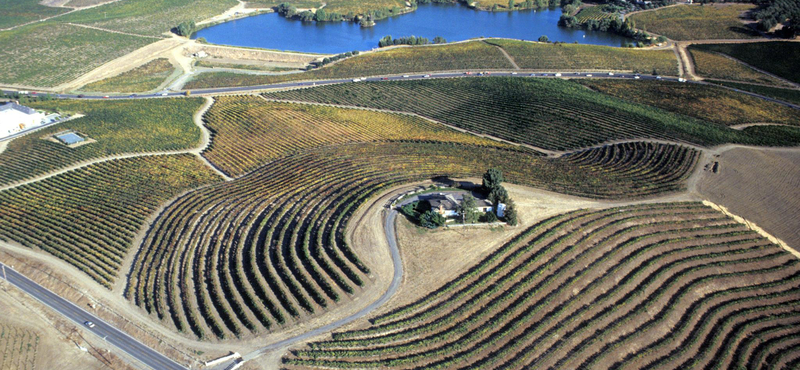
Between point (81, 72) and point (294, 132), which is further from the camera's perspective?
point (81, 72)

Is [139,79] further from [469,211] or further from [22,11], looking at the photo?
[469,211]

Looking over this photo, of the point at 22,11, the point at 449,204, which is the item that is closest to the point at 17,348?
the point at 449,204

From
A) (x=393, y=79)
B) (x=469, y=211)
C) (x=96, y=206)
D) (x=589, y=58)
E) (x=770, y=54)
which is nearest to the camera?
(x=469, y=211)

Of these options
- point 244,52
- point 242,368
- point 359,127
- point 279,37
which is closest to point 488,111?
point 359,127

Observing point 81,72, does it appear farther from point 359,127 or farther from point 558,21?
point 558,21

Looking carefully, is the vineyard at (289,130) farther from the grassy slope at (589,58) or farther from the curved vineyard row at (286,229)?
the grassy slope at (589,58)

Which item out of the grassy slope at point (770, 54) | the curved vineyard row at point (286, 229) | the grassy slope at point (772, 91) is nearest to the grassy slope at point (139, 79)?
the curved vineyard row at point (286, 229)
